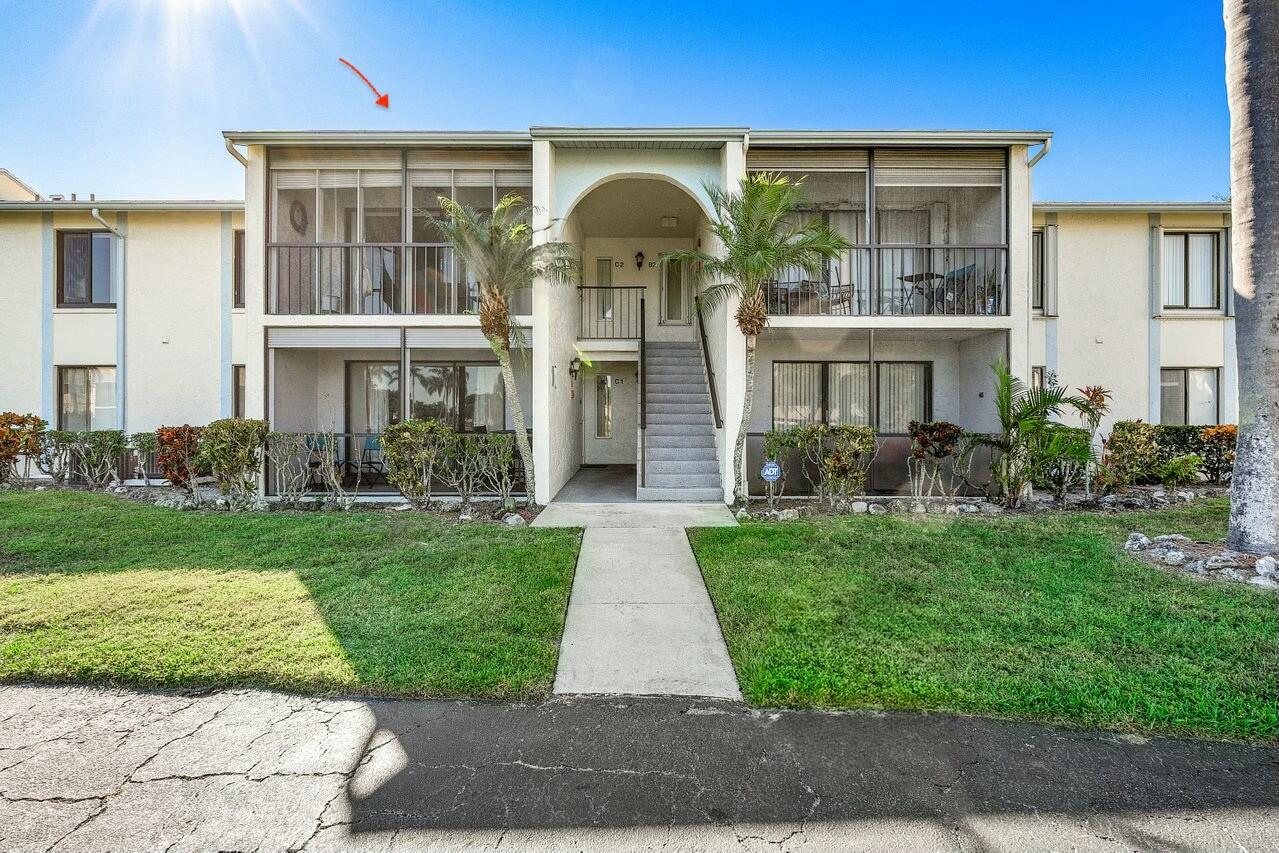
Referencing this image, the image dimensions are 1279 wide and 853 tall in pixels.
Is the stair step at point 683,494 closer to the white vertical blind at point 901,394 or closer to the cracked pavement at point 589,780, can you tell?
the white vertical blind at point 901,394

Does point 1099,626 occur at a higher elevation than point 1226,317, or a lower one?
A: lower

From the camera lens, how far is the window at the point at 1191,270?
11.8m

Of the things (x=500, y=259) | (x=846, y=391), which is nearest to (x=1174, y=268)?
(x=846, y=391)

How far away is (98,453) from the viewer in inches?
392

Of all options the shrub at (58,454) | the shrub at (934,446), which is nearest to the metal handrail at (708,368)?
the shrub at (934,446)

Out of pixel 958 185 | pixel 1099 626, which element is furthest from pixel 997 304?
pixel 1099 626

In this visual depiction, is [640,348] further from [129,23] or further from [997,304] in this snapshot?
[129,23]

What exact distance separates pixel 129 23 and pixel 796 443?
1262 cm

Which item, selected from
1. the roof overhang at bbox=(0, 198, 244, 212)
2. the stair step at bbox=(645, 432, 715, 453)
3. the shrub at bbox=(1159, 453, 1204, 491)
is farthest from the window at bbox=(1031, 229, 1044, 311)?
the roof overhang at bbox=(0, 198, 244, 212)

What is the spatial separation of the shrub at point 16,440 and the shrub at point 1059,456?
53.7 ft

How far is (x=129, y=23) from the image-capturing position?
30.3 feet

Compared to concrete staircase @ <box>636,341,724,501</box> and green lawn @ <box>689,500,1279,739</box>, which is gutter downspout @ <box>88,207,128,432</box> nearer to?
concrete staircase @ <box>636,341,724,501</box>

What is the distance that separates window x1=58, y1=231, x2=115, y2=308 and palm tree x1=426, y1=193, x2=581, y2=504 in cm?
913

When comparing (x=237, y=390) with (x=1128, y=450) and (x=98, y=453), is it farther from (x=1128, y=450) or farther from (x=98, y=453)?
(x=1128, y=450)
